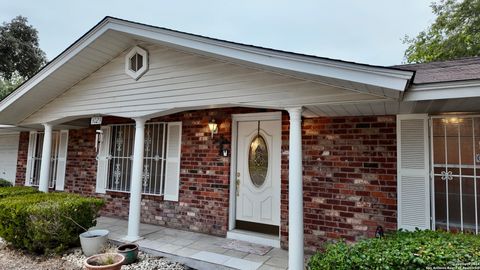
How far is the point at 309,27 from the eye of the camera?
69.6ft

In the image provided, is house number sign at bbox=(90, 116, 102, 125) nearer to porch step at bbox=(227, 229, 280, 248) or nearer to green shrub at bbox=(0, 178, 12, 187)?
porch step at bbox=(227, 229, 280, 248)

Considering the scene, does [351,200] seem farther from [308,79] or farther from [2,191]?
[2,191]

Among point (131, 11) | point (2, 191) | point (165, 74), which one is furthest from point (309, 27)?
point (2, 191)

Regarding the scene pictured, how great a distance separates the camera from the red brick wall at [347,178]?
387 cm

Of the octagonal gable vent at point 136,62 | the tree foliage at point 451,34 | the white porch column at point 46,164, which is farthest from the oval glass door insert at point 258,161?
the tree foliage at point 451,34

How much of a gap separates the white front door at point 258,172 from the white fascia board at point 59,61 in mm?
2928

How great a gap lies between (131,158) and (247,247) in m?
3.38

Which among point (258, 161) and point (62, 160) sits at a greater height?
point (258, 161)

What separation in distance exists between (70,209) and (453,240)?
5.00 m

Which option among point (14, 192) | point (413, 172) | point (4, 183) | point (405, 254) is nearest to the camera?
point (405, 254)

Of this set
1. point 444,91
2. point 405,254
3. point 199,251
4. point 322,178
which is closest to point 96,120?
point 199,251

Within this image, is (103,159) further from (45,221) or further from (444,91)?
(444,91)

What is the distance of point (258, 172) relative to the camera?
16.5 feet

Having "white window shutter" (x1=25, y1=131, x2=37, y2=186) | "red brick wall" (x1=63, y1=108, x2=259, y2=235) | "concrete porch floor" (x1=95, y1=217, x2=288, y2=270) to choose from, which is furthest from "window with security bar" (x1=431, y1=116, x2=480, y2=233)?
"white window shutter" (x1=25, y1=131, x2=37, y2=186)
